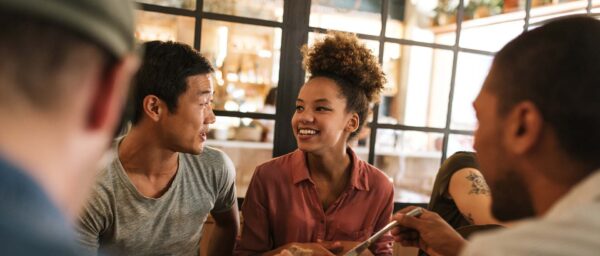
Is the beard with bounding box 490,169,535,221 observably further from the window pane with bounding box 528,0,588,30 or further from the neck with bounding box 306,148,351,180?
the window pane with bounding box 528,0,588,30

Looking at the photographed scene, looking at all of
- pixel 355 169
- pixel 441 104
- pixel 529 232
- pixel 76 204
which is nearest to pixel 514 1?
pixel 441 104

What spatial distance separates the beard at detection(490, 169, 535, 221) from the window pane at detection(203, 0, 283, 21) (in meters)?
1.63

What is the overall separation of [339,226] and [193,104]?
66 cm

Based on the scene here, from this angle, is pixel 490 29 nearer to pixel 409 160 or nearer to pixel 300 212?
pixel 409 160

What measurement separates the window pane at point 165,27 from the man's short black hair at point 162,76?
637mm

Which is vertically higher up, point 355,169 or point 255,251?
point 355,169

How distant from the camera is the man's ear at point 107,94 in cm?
33

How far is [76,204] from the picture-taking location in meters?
0.33

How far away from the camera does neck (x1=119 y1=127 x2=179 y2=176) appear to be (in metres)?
1.41

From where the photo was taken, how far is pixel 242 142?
7.46ft

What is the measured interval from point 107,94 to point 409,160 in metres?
2.43

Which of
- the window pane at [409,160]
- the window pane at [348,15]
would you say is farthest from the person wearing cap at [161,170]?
the window pane at [409,160]

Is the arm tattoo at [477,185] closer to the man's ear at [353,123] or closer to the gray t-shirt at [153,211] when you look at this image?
the man's ear at [353,123]

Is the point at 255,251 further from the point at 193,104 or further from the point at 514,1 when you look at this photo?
the point at 514,1
